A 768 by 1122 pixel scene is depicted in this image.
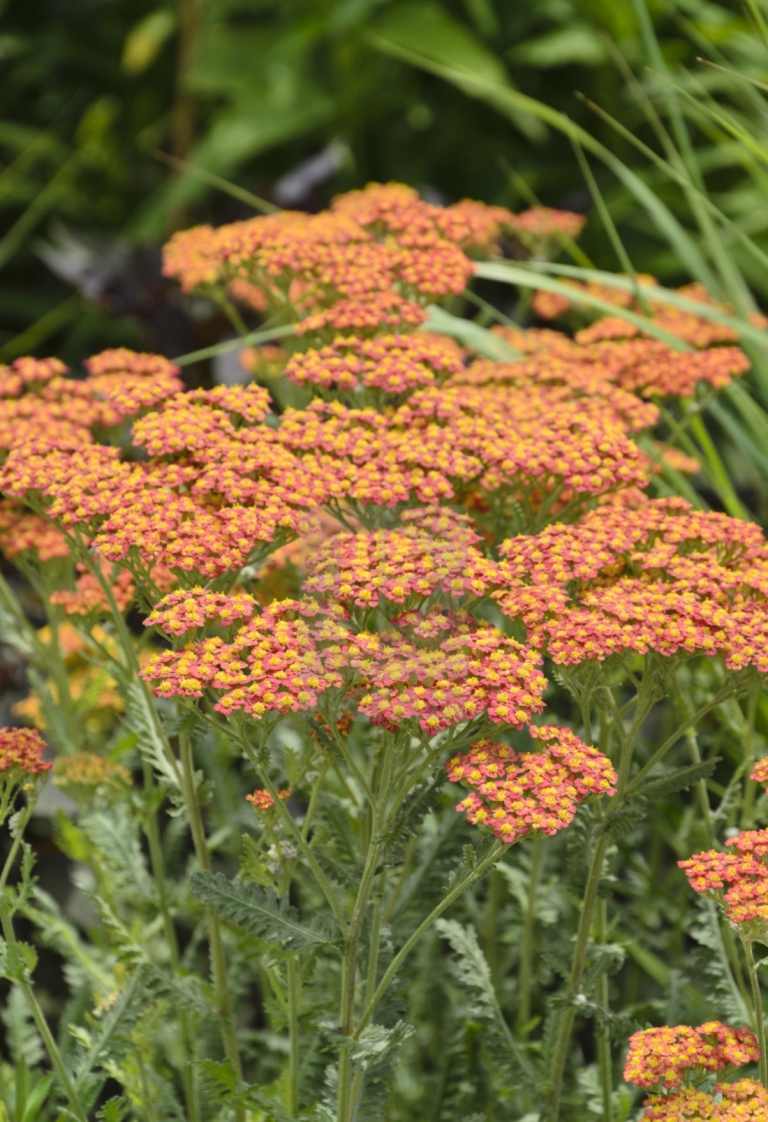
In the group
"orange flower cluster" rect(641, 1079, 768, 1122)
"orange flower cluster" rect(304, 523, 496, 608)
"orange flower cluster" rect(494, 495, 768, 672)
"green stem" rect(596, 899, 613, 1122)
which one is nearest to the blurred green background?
"orange flower cluster" rect(494, 495, 768, 672)

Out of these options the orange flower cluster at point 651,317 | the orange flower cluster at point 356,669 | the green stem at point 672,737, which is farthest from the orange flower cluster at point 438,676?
the orange flower cluster at point 651,317

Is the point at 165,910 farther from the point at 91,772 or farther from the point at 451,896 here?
the point at 451,896

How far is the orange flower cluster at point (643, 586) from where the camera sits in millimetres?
1921

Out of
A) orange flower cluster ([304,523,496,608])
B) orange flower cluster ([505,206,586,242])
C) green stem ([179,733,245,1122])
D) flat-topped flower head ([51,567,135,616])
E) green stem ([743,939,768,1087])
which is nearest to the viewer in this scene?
green stem ([743,939,768,1087])

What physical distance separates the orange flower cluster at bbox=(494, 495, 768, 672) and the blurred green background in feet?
9.11

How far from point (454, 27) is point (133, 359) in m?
2.97

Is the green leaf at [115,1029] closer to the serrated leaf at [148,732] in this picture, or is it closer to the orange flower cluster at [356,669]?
the serrated leaf at [148,732]

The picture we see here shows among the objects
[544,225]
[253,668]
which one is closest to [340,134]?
[544,225]

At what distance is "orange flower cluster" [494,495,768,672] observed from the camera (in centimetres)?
192

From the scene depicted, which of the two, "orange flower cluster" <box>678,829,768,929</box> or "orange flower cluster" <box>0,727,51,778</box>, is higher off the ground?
"orange flower cluster" <box>678,829,768,929</box>

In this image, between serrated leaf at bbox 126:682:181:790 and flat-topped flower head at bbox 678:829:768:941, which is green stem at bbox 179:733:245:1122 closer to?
serrated leaf at bbox 126:682:181:790

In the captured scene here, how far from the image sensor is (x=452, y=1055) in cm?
264

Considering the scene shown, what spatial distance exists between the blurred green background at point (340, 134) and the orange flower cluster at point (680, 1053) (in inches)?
131

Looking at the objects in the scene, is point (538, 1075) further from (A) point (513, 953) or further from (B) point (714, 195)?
(B) point (714, 195)
